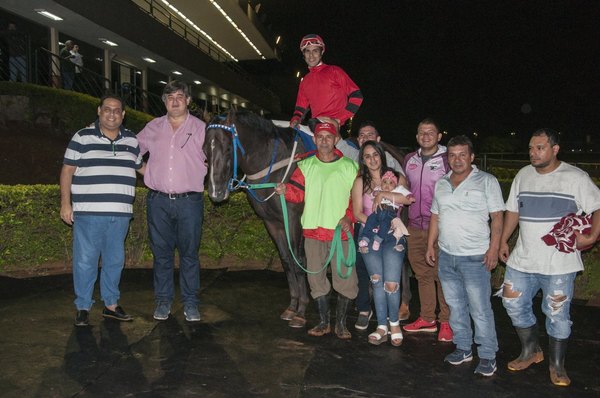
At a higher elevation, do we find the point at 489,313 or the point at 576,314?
the point at 489,313

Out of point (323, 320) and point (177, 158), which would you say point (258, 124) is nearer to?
point (177, 158)

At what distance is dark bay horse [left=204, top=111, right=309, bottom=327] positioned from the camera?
469 cm

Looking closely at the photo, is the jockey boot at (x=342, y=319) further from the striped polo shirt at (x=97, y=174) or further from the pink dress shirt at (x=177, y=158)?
the striped polo shirt at (x=97, y=174)

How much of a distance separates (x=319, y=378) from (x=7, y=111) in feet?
34.6

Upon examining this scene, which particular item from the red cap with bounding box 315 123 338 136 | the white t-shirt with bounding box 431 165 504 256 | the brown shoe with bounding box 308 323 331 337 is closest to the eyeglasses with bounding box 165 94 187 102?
the red cap with bounding box 315 123 338 136

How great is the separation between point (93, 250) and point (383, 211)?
2832mm

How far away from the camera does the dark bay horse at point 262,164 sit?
4.69 m

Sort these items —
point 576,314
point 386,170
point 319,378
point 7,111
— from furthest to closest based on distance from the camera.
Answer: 1. point 7,111
2. point 576,314
3. point 386,170
4. point 319,378

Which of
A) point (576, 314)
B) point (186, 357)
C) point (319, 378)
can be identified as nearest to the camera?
point (319, 378)

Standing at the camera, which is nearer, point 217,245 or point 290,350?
point 290,350

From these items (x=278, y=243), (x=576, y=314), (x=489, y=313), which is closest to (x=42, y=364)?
(x=278, y=243)

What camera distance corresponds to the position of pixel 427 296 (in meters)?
5.09

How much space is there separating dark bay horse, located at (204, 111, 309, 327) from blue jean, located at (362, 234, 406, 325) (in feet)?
A: 2.97

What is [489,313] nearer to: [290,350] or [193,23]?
[290,350]
